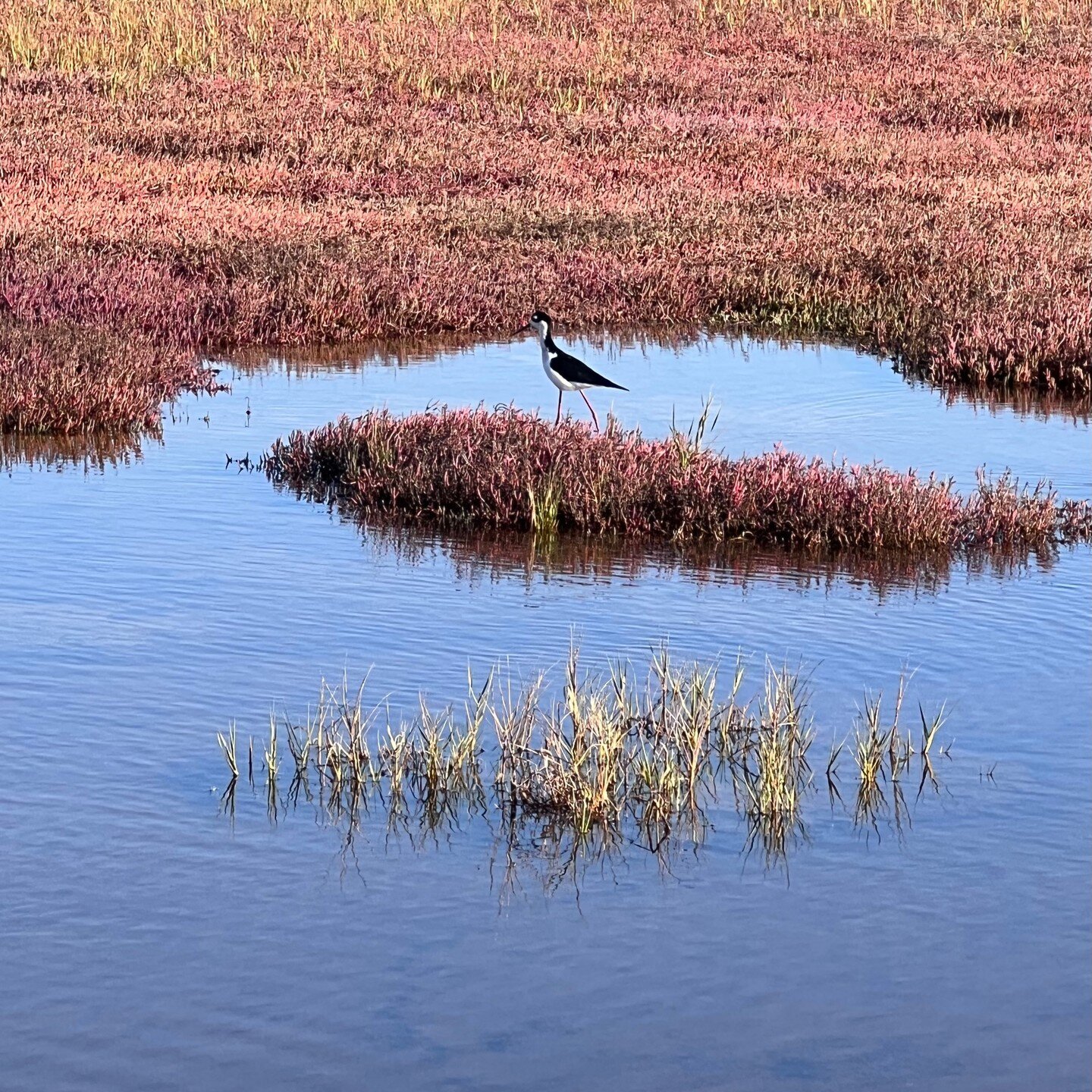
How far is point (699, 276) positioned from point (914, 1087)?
47.1ft

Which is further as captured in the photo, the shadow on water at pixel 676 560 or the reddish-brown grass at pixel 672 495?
the reddish-brown grass at pixel 672 495

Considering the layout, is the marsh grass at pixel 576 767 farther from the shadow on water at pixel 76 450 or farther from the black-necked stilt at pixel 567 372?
the black-necked stilt at pixel 567 372

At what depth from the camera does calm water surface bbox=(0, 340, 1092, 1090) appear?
3902 millimetres

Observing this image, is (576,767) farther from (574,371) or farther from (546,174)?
(546,174)

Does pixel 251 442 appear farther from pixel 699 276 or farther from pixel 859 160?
pixel 859 160

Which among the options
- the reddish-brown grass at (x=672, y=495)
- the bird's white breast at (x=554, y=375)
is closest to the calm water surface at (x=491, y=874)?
the reddish-brown grass at (x=672, y=495)

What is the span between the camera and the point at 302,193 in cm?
1967

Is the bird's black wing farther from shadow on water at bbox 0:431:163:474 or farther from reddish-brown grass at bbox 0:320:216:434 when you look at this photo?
reddish-brown grass at bbox 0:320:216:434

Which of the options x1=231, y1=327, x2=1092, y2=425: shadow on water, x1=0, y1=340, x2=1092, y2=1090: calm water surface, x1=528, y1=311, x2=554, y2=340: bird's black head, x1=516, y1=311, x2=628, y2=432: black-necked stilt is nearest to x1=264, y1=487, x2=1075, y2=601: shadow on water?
x1=0, y1=340, x2=1092, y2=1090: calm water surface

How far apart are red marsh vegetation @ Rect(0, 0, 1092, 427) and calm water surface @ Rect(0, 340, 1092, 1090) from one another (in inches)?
183

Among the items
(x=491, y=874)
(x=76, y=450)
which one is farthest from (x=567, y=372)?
(x=491, y=874)

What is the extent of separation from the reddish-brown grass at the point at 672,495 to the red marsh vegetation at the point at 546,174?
8.78 ft

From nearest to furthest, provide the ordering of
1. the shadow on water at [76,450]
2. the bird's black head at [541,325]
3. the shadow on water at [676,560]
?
the shadow on water at [676,560]
the shadow on water at [76,450]
the bird's black head at [541,325]

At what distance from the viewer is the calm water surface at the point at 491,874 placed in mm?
3902
